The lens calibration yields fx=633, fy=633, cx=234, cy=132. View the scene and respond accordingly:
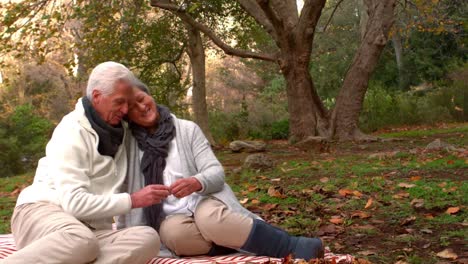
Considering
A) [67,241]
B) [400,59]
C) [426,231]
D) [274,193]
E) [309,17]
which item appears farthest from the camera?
[400,59]

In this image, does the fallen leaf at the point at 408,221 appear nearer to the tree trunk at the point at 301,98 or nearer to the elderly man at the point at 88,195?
the elderly man at the point at 88,195

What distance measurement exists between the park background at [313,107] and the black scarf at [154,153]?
1.37 m

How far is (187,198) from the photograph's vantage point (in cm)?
402

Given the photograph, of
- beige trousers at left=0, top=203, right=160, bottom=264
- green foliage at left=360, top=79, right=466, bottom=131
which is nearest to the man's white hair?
beige trousers at left=0, top=203, right=160, bottom=264

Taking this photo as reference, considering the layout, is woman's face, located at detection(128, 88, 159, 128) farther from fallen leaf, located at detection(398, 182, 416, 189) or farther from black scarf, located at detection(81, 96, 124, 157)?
fallen leaf, located at detection(398, 182, 416, 189)

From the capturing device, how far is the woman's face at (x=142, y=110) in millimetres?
3908

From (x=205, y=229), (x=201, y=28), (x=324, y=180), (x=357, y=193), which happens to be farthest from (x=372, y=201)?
(x=201, y=28)

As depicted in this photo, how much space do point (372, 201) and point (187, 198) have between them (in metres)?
2.49

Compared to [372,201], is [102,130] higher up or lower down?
higher up

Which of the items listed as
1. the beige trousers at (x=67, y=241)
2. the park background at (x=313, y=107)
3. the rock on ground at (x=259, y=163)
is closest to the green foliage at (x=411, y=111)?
the park background at (x=313, y=107)

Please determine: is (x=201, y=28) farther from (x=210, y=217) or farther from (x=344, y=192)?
(x=210, y=217)

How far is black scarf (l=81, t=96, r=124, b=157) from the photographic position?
3.71 m

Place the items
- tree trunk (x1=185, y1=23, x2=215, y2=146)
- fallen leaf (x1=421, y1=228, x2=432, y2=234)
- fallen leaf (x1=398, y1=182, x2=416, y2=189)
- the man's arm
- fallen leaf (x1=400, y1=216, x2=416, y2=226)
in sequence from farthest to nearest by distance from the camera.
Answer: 1. tree trunk (x1=185, y1=23, x2=215, y2=146)
2. fallen leaf (x1=398, y1=182, x2=416, y2=189)
3. fallen leaf (x1=400, y1=216, x2=416, y2=226)
4. fallen leaf (x1=421, y1=228, x2=432, y2=234)
5. the man's arm

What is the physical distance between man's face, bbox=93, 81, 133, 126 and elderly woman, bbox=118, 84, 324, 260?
0.13 metres
